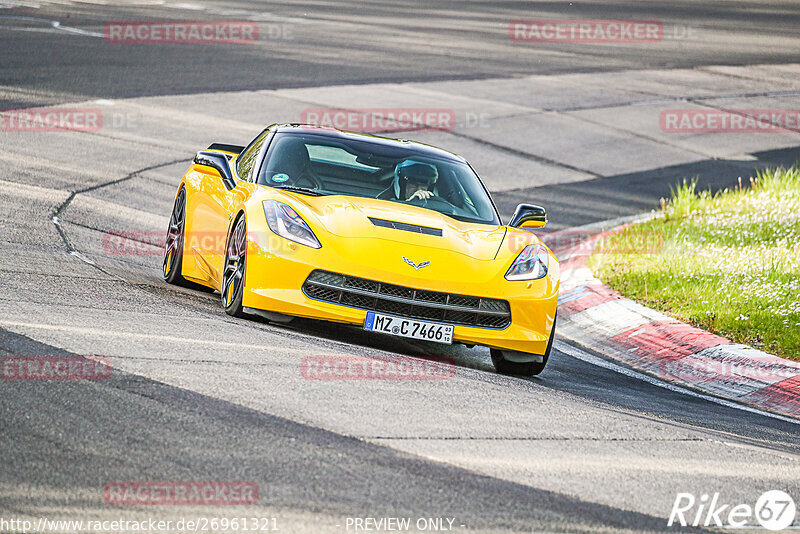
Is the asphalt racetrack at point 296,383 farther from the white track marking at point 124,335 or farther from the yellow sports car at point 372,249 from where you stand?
the yellow sports car at point 372,249

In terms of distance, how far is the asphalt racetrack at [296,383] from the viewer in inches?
181

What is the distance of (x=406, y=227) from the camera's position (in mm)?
7879

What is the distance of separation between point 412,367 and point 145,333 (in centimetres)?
157

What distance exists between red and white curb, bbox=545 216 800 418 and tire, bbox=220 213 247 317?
3124 millimetres

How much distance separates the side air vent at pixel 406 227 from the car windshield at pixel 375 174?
0.65 m

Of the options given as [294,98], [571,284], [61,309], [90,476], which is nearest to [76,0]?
[294,98]

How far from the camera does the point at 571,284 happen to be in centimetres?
1123

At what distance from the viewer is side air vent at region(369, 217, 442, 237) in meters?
7.83
